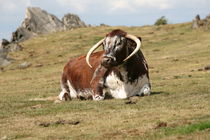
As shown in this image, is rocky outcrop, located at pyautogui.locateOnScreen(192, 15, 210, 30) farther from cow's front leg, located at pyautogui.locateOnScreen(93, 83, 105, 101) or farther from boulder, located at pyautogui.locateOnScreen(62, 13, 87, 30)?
cow's front leg, located at pyautogui.locateOnScreen(93, 83, 105, 101)

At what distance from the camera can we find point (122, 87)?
63.4 feet

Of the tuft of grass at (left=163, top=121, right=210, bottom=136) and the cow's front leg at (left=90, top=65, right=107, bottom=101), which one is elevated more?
the cow's front leg at (left=90, top=65, right=107, bottom=101)

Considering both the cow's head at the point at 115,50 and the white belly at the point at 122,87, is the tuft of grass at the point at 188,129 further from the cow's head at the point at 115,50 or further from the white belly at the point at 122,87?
the white belly at the point at 122,87

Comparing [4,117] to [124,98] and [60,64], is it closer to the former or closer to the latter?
[124,98]

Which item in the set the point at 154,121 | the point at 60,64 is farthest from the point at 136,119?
the point at 60,64

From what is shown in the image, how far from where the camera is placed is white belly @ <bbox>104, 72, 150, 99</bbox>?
19312 millimetres

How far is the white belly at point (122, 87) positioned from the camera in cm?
1931

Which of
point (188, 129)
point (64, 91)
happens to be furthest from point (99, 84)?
point (188, 129)

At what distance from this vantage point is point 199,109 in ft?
47.3

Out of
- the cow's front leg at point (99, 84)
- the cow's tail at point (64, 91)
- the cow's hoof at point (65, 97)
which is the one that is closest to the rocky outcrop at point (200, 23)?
the cow's tail at point (64, 91)

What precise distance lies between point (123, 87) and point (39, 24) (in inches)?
2571

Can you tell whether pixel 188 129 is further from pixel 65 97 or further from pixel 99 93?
pixel 65 97

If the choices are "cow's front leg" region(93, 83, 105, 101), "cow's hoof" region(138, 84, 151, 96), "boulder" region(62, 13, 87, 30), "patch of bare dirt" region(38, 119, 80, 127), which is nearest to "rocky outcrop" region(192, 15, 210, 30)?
"boulder" region(62, 13, 87, 30)

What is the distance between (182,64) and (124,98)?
854 inches
